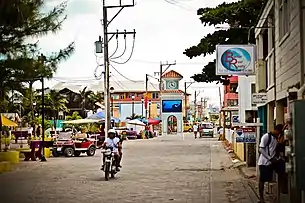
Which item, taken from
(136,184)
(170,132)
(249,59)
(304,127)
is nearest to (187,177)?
(136,184)

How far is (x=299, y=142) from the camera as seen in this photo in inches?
407

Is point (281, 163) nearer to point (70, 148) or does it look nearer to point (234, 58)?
point (234, 58)

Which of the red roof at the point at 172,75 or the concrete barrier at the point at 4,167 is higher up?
the red roof at the point at 172,75

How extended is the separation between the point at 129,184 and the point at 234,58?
5832 mm

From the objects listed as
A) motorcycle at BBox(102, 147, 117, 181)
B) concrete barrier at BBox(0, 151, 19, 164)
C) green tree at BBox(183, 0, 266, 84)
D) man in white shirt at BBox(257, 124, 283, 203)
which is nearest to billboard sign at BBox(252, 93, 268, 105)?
man in white shirt at BBox(257, 124, 283, 203)

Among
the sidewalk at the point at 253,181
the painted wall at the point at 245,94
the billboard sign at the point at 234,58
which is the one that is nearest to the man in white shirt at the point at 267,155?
the sidewalk at the point at 253,181

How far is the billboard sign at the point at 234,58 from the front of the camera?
67.8ft

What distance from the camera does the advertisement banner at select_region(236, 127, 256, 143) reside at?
19656 mm

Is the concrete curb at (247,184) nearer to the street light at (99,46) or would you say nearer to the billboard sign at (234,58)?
the billboard sign at (234,58)

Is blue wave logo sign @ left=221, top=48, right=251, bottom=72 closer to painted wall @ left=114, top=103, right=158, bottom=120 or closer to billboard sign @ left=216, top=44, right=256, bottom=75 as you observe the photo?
billboard sign @ left=216, top=44, right=256, bottom=75

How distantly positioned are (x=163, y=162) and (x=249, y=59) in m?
8.17

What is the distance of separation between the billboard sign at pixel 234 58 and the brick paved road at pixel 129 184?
363cm

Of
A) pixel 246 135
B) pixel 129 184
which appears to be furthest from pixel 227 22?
pixel 129 184

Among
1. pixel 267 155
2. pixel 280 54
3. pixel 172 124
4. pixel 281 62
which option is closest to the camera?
pixel 267 155
